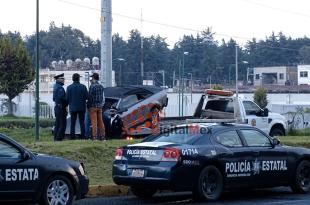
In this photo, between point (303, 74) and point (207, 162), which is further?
point (303, 74)

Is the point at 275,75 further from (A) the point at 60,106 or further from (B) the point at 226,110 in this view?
(A) the point at 60,106

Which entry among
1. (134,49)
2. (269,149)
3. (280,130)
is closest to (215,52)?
(134,49)

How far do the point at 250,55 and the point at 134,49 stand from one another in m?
30.8

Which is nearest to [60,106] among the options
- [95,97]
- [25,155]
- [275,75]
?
[95,97]

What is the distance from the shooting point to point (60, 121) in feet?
66.7

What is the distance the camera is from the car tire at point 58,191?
40.1 ft

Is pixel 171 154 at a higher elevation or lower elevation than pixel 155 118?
lower

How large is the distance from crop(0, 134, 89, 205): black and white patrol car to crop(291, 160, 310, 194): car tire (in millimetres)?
5164

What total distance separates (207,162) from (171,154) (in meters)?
0.83

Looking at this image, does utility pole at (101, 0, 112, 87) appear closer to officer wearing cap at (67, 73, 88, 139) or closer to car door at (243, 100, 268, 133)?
car door at (243, 100, 268, 133)

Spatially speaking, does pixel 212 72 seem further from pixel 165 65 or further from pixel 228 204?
pixel 228 204

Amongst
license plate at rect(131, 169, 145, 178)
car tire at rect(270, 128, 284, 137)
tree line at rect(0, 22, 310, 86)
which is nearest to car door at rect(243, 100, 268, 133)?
car tire at rect(270, 128, 284, 137)

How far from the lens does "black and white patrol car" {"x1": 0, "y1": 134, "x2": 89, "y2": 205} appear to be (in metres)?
11.7

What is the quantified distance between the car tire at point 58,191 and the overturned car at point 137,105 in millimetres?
10090
